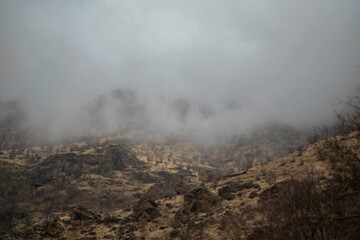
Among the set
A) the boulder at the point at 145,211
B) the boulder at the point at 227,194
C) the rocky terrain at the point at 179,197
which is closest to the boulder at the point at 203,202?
the rocky terrain at the point at 179,197

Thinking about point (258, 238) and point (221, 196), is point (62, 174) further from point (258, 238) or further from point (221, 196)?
point (258, 238)

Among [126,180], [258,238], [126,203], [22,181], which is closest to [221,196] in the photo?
[258,238]

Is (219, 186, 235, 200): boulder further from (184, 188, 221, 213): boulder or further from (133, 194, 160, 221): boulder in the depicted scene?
(133, 194, 160, 221): boulder

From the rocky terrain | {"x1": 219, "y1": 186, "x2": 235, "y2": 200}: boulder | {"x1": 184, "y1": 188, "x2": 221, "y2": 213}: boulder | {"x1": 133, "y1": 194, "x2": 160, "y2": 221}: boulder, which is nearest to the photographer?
the rocky terrain

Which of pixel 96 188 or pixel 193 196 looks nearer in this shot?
pixel 193 196

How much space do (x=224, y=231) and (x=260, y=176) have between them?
24.1 m

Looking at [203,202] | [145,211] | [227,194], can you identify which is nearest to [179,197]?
[145,211]

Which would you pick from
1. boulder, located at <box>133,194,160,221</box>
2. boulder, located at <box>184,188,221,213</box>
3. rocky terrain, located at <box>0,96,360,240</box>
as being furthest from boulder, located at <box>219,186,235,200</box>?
boulder, located at <box>133,194,160,221</box>

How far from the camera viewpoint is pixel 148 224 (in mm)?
37406

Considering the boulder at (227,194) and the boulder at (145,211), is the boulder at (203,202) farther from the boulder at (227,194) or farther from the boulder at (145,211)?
the boulder at (145,211)

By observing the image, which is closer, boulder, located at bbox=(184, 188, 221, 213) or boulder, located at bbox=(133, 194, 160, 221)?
boulder, located at bbox=(184, 188, 221, 213)

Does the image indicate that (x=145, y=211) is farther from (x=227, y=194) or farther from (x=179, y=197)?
(x=227, y=194)

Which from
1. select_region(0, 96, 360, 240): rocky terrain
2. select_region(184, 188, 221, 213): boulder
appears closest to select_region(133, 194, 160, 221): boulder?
select_region(0, 96, 360, 240): rocky terrain

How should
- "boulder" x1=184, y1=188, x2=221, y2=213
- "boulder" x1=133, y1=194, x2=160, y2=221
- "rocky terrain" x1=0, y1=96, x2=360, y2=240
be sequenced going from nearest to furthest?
"rocky terrain" x1=0, y1=96, x2=360, y2=240 → "boulder" x1=184, y1=188, x2=221, y2=213 → "boulder" x1=133, y1=194, x2=160, y2=221
